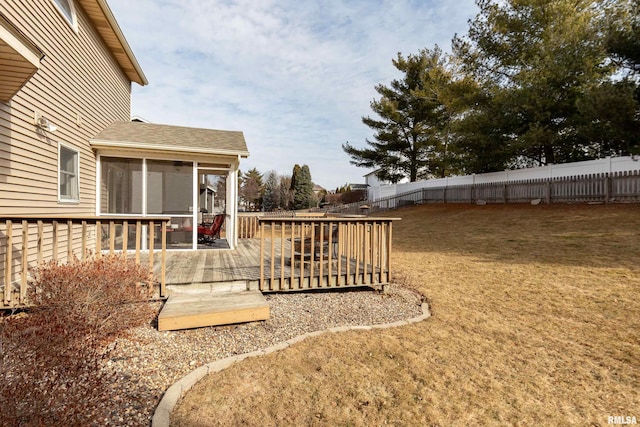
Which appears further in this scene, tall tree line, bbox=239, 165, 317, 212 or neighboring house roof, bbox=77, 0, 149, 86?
tall tree line, bbox=239, 165, 317, 212

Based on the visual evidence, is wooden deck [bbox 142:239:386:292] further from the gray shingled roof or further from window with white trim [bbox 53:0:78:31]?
window with white trim [bbox 53:0:78:31]

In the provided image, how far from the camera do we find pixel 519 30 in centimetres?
1588

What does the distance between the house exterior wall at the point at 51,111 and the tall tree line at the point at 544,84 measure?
50.9 feet

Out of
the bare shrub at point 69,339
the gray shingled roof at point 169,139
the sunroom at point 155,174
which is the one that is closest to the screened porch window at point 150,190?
the sunroom at point 155,174

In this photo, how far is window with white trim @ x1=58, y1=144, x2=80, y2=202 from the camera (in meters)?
5.76

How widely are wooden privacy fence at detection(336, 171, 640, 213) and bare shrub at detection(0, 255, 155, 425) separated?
50.0 feet

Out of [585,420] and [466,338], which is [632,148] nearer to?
[466,338]

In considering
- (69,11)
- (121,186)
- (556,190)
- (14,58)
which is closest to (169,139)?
(121,186)

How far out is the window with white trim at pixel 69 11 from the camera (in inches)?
228

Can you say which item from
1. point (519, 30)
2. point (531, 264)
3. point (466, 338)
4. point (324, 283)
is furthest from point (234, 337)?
point (519, 30)

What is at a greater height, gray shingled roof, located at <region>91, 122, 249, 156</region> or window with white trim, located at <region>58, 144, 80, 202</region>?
gray shingled roof, located at <region>91, 122, 249, 156</region>

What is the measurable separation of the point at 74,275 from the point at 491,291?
593 centimetres

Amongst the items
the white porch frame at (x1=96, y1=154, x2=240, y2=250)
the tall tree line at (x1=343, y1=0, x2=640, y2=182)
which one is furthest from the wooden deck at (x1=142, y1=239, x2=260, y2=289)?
the tall tree line at (x1=343, y1=0, x2=640, y2=182)

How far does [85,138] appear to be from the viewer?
21.7ft
